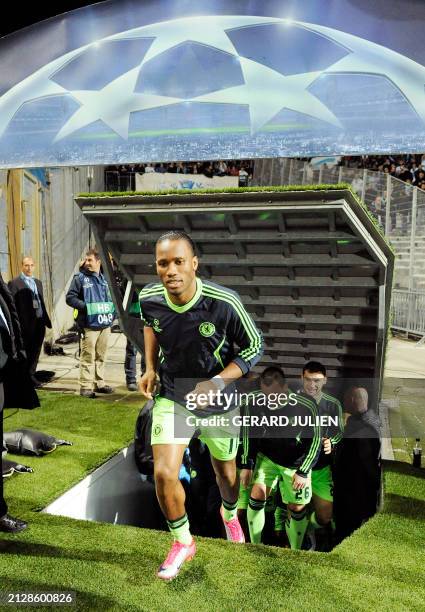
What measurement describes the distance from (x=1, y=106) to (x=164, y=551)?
4.52m

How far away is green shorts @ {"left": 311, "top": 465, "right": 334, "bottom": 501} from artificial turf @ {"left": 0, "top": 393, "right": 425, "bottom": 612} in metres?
0.52

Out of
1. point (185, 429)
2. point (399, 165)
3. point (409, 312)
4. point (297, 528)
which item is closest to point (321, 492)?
point (297, 528)

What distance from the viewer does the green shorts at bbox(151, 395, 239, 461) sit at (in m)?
2.75

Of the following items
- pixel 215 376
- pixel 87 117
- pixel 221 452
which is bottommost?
pixel 221 452

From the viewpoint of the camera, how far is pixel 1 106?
533 centimetres

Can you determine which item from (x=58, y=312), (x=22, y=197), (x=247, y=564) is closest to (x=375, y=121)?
(x=247, y=564)

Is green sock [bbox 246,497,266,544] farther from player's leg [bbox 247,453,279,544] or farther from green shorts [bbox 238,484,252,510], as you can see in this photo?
green shorts [bbox 238,484,252,510]

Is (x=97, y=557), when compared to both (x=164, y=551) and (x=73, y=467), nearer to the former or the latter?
(x=164, y=551)

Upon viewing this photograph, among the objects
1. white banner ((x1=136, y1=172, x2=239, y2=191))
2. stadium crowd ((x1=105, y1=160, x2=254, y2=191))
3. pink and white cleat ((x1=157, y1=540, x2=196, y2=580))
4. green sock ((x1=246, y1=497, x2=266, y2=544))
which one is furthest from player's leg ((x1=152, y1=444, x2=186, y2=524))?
white banner ((x1=136, y1=172, x2=239, y2=191))

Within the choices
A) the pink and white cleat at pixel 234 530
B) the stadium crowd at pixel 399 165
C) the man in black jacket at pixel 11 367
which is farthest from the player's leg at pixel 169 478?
the stadium crowd at pixel 399 165

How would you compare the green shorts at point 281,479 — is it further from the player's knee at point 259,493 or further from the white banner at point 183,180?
the white banner at point 183,180

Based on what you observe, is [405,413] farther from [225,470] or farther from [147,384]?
[147,384]

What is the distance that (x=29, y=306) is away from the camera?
22.9 feet

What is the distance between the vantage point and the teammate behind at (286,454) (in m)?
3.97
